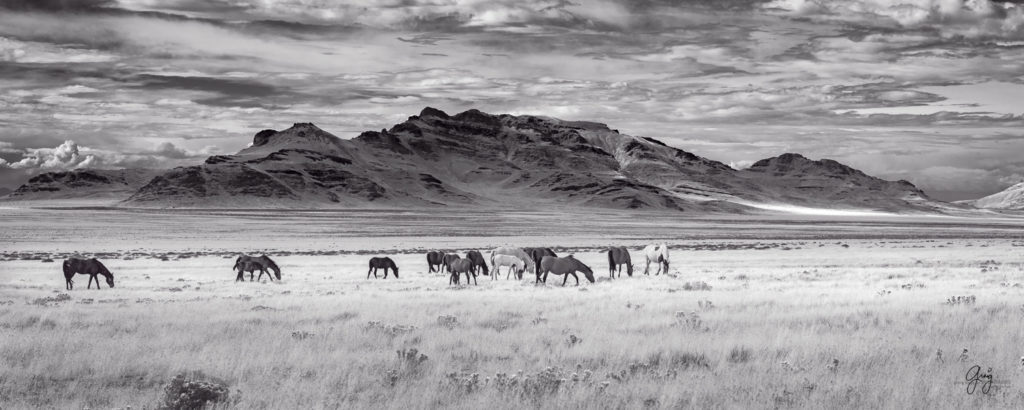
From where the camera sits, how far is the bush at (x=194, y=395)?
8281 millimetres

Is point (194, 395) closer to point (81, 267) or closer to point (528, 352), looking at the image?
point (528, 352)

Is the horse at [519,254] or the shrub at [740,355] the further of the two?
the horse at [519,254]

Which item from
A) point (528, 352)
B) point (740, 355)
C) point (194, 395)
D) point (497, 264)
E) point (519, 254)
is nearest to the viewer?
point (194, 395)

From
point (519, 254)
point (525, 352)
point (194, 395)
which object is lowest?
point (525, 352)

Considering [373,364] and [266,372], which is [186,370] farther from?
[373,364]

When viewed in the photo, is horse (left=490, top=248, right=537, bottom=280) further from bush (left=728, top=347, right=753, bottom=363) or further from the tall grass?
bush (left=728, top=347, right=753, bottom=363)

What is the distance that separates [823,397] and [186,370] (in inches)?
310

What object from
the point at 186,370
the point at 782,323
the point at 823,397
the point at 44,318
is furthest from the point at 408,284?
the point at 823,397

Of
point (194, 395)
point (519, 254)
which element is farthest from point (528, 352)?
point (519, 254)

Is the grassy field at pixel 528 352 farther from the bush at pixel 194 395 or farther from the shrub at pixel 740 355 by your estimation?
the bush at pixel 194 395

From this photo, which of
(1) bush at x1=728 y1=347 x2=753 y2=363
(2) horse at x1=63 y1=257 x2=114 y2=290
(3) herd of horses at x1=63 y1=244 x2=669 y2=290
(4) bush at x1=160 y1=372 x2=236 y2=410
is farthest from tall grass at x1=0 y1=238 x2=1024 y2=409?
(2) horse at x1=63 y1=257 x2=114 y2=290

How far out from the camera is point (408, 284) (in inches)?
1206

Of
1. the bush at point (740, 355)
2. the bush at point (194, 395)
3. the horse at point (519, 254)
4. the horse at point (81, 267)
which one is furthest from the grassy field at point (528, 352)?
the horse at point (519, 254)

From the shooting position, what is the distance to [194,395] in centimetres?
837
